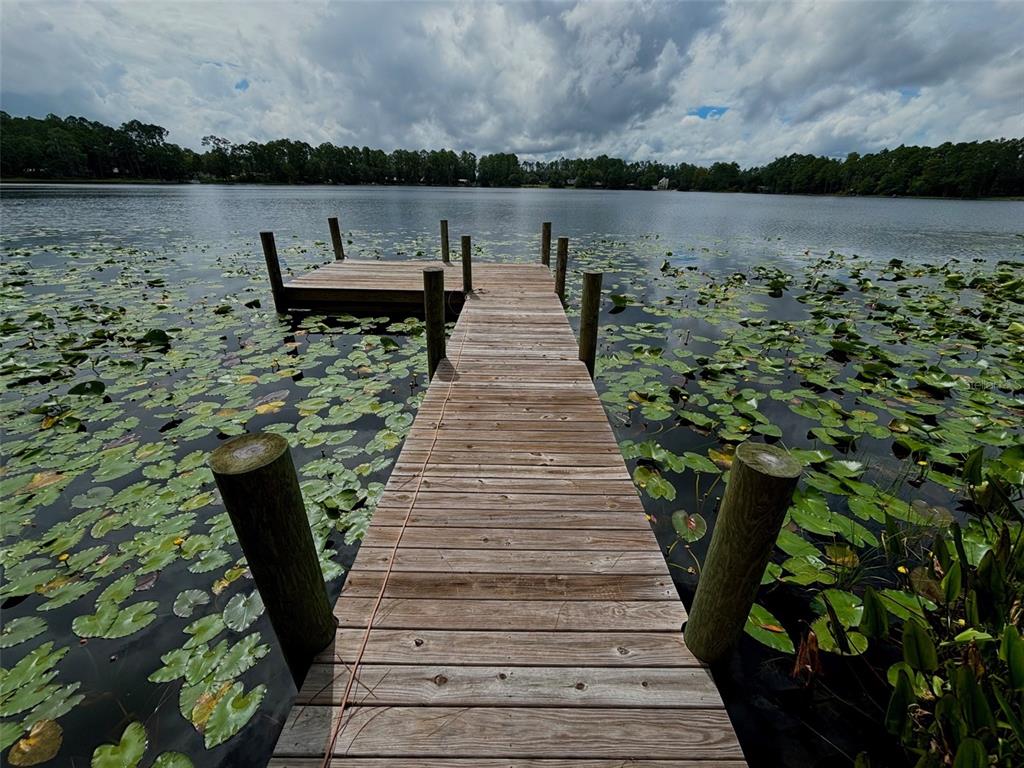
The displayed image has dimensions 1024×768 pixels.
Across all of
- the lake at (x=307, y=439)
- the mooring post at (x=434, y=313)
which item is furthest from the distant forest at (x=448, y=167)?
the mooring post at (x=434, y=313)

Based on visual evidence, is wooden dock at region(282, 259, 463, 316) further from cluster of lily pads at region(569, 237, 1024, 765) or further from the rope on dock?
the rope on dock

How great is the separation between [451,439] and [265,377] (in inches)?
131

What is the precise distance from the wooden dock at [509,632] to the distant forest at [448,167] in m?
76.6

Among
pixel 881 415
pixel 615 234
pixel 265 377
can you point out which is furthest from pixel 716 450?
pixel 615 234

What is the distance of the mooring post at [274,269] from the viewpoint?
7.40m

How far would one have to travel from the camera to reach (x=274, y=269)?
293 inches

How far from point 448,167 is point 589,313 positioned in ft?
298

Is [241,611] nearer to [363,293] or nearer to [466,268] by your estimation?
[363,293]

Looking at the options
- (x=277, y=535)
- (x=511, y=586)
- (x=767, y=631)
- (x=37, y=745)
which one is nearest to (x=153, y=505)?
(x=37, y=745)

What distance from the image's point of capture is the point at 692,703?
162 cm

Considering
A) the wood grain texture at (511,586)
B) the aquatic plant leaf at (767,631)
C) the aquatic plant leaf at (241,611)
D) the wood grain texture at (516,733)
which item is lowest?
the aquatic plant leaf at (241,611)

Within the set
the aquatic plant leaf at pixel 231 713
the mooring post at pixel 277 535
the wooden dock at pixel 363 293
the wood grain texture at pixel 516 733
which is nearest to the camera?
the mooring post at pixel 277 535

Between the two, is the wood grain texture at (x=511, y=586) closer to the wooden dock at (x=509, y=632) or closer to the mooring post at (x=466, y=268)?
the wooden dock at (x=509, y=632)

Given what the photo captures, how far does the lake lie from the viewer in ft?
7.14
